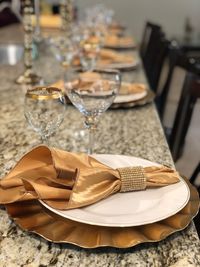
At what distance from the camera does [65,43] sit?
1.76m

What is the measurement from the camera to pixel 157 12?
5.41 meters

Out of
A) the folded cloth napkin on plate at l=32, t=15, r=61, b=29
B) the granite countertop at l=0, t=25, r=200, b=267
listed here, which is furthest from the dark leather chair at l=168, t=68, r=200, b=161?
the folded cloth napkin on plate at l=32, t=15, r=61, b=29

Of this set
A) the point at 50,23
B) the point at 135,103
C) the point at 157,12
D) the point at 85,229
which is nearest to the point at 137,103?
the point at 135,103

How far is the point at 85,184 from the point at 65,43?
1.17 m

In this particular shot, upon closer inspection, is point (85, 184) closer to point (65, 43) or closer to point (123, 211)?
point (123, 211)

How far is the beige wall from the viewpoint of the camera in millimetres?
5379

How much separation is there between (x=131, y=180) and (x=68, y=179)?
0.10 meters

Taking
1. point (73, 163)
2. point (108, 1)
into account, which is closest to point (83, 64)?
point (73, 163)

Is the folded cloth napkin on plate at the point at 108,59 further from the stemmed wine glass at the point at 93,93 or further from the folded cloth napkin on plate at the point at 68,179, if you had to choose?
the folded cloth napkin on plate at the point at 68,179

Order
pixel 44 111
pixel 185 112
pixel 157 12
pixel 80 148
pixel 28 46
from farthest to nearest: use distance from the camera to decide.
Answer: pixel 157 12, pixel 28 46, pixel 185 112, pixel 80 148, pixel 44 111

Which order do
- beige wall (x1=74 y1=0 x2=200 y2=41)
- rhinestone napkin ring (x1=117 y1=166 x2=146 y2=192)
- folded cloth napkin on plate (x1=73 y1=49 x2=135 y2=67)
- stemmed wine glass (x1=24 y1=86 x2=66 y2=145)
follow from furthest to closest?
beige wall (x1=74 y1=0 x2=200 y2=41) < folded cloth napkin on plate (x1=73 y1=49 x2=135 y2=67) < stemmed wine glass (x1=24 y1=86 x2=66 y2=145) < rhinestone napkin ring (x1=117 y1=166 x2=146 y2=192)

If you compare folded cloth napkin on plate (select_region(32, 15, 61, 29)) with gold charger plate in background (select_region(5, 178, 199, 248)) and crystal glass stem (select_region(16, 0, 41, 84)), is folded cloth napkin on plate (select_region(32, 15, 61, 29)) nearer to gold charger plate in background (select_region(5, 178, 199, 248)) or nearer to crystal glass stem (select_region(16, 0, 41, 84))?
crystal glass stem (select_region(16, 0, 41, 84))

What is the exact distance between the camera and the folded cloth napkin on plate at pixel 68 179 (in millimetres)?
655

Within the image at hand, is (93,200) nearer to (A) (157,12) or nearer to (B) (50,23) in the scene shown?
(B) (50,23)
